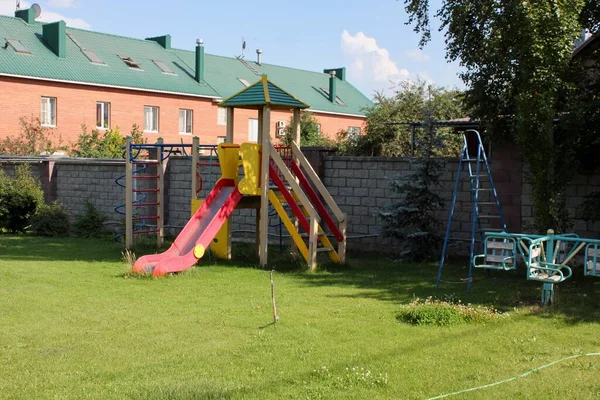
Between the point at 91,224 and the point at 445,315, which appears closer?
the point at 445,315

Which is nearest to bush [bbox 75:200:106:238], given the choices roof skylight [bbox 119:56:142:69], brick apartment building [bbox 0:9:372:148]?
brick apartment building [bbox 0:9:372:148]

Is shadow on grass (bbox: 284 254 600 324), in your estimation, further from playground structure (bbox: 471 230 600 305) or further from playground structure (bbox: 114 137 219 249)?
playground structure (bbox: 114 137 219 249)

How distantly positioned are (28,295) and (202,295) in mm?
2519

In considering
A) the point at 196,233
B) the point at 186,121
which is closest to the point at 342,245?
the point at 196,233

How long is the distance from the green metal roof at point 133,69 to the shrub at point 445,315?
2582 centimetres

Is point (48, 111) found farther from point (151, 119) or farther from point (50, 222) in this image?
point (50, 222)

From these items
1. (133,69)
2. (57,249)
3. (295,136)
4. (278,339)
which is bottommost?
(57,249)

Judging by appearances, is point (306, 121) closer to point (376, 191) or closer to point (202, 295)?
point (376, 191)

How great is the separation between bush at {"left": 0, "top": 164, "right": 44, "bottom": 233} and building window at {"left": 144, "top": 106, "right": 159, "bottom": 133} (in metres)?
19.4

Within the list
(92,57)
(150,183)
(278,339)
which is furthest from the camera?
(92,57)

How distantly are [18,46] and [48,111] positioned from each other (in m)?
3.52

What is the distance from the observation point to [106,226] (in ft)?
68.3

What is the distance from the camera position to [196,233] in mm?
13570

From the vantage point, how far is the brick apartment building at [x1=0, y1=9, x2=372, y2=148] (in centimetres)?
3578
